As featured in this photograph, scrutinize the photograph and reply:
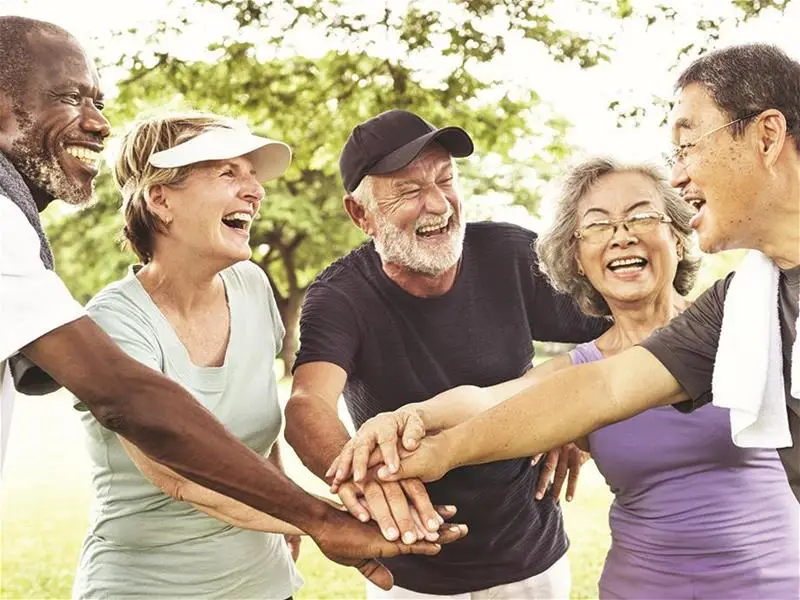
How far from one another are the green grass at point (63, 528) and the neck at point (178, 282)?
5.65 metres

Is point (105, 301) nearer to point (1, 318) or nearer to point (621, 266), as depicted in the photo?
point (1, 318)

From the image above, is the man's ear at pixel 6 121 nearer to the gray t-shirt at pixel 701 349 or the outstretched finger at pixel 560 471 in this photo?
the gray t-shirt at pixel 701 349

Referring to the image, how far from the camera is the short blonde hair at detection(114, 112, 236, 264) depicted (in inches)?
116

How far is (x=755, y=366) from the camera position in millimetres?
2512

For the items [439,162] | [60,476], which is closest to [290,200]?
[60,476]

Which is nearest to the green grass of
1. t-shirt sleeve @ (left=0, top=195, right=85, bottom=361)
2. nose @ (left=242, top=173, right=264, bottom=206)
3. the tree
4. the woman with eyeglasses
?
the tree

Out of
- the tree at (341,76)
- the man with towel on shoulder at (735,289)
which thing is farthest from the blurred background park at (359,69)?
the man with towel on shoulder at (735,289)

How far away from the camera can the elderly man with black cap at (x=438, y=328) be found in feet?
10.9

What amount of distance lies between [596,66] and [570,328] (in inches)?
160

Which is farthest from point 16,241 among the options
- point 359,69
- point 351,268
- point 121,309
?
point 359,69

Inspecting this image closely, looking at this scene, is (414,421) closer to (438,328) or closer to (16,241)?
(438,328)

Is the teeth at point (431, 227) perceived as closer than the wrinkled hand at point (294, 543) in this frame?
Yes

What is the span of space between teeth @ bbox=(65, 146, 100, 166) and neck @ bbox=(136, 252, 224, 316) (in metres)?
0.39

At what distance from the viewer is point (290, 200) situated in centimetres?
1856
